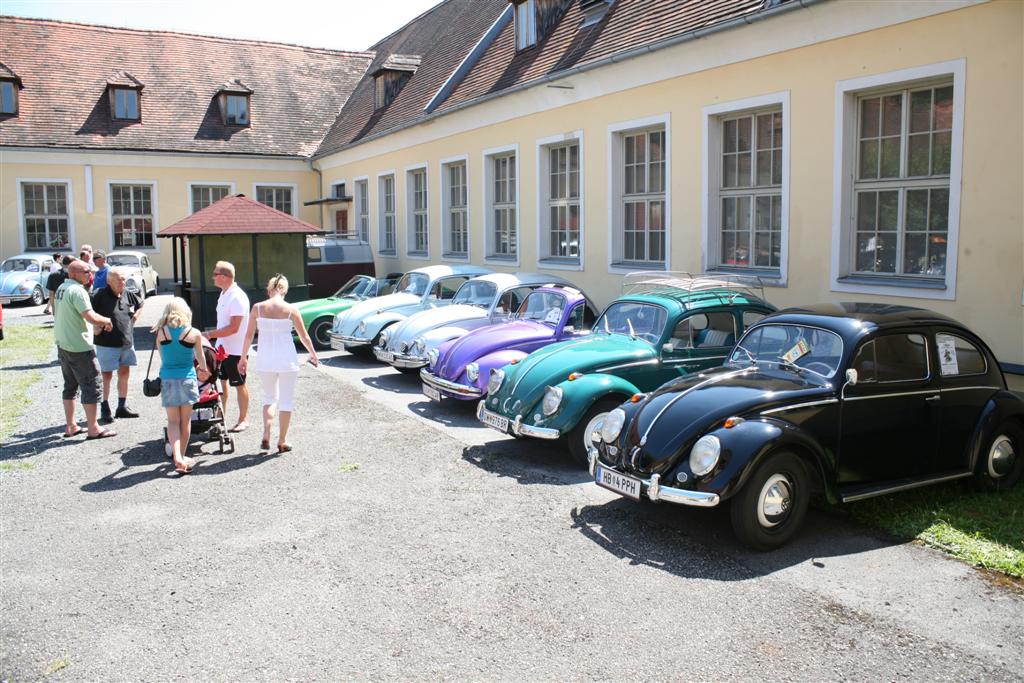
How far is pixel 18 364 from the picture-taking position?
1336cm

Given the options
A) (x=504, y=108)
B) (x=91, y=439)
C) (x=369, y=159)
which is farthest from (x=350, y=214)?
(x=91, y=439)

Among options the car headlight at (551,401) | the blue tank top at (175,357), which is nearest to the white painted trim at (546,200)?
the car headlight at (551,401)

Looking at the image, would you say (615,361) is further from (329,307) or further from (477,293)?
(329,307)

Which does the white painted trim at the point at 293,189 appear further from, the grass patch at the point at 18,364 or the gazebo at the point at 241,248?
the gazebo at the point at 241,248

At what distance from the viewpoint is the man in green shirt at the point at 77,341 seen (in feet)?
27.3

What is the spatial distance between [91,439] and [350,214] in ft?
58.7

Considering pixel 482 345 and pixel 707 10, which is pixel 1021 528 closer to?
pixel 482 345

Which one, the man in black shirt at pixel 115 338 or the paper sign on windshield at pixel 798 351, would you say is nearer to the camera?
the paper sign on windshield at pixel 798 351

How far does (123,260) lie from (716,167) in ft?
61.1

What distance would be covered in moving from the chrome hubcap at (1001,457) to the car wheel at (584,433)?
113 inches

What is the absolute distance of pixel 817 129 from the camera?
9.88m

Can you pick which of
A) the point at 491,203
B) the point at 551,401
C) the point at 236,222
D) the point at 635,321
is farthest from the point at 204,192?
the point at 551,401

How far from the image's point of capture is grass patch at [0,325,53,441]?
9.88 metres

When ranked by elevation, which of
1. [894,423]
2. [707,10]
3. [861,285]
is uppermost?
[707,10]
